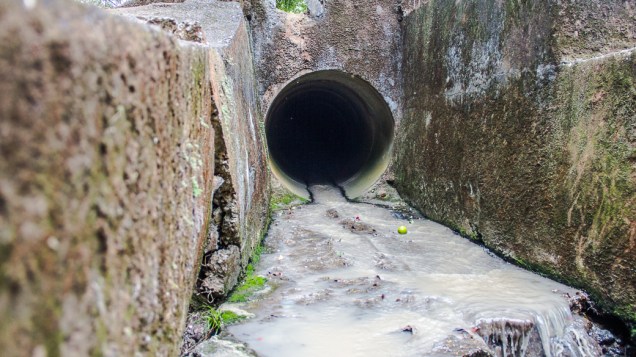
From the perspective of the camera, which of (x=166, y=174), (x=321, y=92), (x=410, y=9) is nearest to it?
(x=166, y=174)

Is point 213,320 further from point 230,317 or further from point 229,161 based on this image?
point 229,161

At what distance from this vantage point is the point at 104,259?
1.08 meters

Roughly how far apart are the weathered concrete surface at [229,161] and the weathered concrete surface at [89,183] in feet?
4.41

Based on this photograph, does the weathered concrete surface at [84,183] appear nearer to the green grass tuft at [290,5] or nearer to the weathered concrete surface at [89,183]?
the weathered concrete surface at [89,183]

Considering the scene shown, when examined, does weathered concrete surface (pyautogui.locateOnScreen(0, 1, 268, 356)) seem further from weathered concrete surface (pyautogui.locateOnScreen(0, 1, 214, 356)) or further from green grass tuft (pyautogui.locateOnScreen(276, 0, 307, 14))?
green grass tuft (pyautogui.locateOnScreen(276, 0, 307, 14))

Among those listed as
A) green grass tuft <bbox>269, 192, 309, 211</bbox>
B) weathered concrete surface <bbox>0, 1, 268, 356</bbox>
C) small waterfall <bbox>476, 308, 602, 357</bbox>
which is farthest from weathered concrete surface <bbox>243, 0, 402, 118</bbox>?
weathered concrete surface <bbox>0, 1, 268, 356</bbox>

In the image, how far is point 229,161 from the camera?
10.2ft

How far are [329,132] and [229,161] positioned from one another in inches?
358

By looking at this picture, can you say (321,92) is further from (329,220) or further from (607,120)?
(607,120)

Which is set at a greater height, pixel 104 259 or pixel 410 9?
pixel 410 9

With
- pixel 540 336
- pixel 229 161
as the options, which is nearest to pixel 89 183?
pixel 229 161

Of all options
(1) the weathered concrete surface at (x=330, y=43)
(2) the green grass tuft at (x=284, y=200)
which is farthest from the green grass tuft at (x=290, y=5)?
(2) the green grass tuft at (x=284, y=200)

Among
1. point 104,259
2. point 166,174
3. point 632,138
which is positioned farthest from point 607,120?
point 104,259

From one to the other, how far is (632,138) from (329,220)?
3602mm
